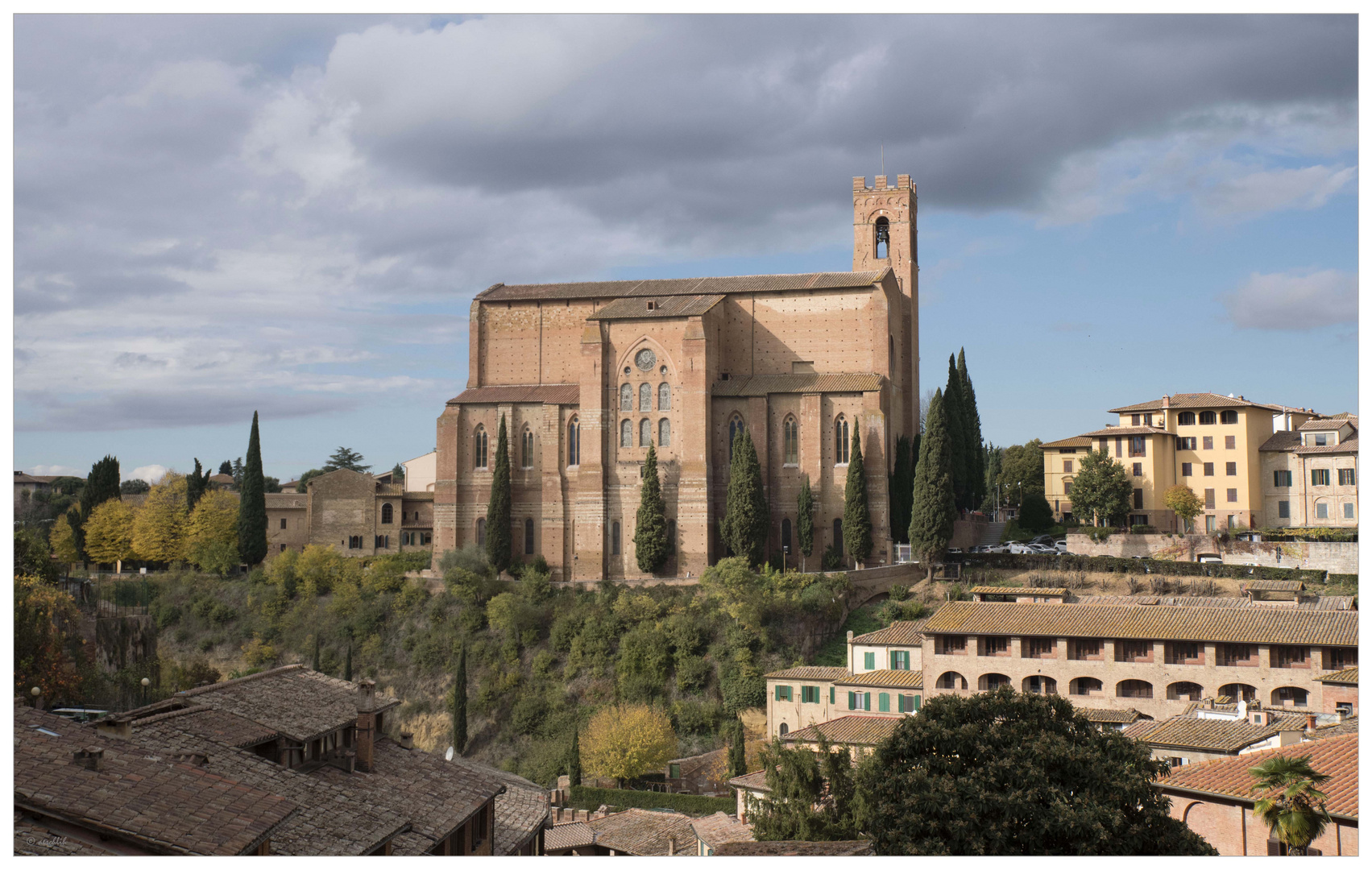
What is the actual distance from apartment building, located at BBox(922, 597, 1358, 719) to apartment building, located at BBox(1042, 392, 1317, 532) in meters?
15.3

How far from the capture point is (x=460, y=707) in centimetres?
3953

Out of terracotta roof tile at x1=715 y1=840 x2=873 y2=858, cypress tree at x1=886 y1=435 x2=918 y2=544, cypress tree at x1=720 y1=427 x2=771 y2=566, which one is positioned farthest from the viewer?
cypress tree at x1=886 y1=435 x2=918 y2=544

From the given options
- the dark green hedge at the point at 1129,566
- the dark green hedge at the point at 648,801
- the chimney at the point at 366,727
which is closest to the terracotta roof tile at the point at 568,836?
the dark green hedge at the point at 648,801

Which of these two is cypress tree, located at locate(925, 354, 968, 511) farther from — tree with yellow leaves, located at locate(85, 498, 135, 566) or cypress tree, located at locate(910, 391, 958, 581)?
tree with yellow leaves, located at locate(85, 498, 135, 566)

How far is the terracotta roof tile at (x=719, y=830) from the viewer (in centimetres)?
2589

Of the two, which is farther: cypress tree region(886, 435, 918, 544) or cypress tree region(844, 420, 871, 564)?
cypress tree region(886, 435, 918, 544)

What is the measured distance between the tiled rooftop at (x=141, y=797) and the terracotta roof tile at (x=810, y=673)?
21.4 metres

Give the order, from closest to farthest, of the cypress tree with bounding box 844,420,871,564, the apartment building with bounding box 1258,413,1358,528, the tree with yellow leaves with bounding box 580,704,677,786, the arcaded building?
the tree with yellow leaves with bounding box 580,704,677,786 → the apartment building with bounding box 1258,413,1358,528 → the cypress tree with bounding box 844,420,871,564 → the arcaded building

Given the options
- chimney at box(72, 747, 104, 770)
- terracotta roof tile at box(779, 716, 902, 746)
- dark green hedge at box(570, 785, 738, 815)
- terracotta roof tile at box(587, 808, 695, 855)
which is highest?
chimney at box(72, 747, 104, 770)

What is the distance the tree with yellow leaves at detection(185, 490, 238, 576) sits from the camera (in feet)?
166

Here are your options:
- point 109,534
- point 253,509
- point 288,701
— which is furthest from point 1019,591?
point 109,534

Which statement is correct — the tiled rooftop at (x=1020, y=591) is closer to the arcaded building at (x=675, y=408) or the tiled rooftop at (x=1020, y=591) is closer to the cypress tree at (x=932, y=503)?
the cypress tree at (x=932, y=503)

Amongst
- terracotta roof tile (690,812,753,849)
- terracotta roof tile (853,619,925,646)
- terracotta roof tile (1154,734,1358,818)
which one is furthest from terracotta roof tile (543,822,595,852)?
terracotta roof tile (1154,734,1358,818)

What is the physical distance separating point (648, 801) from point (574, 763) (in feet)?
9.64
